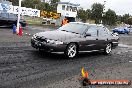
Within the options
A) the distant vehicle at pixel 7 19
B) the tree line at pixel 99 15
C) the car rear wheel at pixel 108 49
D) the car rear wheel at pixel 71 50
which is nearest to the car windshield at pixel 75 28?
the car rear wheel at pixel 71 50

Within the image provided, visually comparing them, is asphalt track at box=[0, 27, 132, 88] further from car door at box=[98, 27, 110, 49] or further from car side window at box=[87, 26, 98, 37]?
car side window at box=[87, 26, 98, 37]

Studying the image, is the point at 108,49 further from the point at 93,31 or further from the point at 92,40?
the point at 92,40

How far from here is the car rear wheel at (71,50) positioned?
11.5m

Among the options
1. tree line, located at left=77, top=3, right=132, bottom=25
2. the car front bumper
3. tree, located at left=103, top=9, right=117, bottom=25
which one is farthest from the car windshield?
tree, located at left=103, top=9, right=117, bottom=25

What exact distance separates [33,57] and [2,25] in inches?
637

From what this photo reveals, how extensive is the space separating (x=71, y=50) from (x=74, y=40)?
43 centimetres

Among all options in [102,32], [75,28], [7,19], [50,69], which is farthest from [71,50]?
[7,19]

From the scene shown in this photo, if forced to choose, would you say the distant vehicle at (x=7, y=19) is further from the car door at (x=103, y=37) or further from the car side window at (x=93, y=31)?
the car side window at (x=93, y=31)

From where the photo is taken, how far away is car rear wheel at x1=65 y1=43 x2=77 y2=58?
11.5 m

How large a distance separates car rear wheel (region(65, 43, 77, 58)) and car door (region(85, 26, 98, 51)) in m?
0.78

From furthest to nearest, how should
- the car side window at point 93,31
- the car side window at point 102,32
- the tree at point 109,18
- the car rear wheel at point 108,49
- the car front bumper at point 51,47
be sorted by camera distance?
1. the tree at point 109,18
2. the car rear wheel at point 108,49
3. the car side window at point 102,32
4. the car side window at point 93,31
5. the car front bumper at point 51,47

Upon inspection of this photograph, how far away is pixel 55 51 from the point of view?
11.1 m

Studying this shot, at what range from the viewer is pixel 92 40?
1282 cm

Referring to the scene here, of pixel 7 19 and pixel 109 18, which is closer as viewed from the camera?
pixel 7 19
